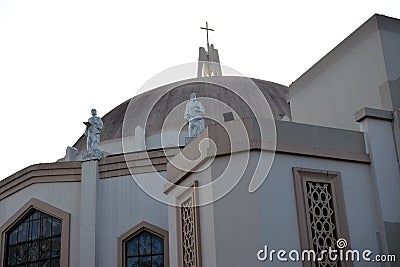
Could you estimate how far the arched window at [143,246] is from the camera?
52.8 ft

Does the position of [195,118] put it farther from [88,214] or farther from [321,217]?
[321,217]

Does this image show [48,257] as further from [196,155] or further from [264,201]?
[264,201]

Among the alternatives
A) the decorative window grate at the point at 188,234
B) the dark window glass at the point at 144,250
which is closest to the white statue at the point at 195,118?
the dark window glass at the point at 144,250

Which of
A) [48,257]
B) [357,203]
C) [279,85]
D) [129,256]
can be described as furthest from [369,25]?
[279,85]

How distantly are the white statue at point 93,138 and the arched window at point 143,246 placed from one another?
2.43m

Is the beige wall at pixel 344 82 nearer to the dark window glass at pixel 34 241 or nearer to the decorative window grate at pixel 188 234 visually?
the decorative window grate at pixel 188 234

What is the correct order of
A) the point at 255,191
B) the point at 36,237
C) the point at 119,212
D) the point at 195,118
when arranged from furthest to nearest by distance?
the point at 36,237
the point at 119,212
the point at 195,118
the point at 255,191

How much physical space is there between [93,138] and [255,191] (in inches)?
358

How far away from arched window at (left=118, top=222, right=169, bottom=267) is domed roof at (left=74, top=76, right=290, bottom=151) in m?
6.37

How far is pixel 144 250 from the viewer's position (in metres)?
16.3

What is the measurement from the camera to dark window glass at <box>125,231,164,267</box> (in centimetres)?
1612

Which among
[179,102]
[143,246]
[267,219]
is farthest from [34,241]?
[267,219]

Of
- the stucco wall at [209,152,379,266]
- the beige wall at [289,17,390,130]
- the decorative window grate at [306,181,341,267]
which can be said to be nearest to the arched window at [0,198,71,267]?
the beige wall at [289,17,390,130]

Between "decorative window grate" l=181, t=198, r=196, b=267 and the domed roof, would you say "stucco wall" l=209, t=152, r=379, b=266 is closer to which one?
"decorative window grate" l=181, t=198, r=196, b=267
